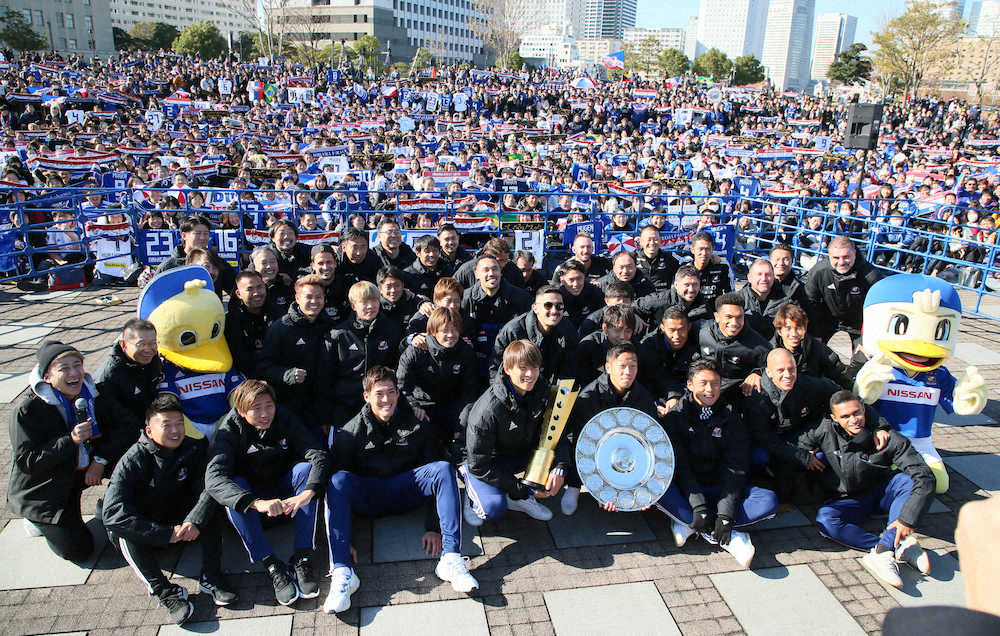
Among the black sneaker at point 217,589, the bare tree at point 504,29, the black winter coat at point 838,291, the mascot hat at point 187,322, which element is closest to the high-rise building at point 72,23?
the bare tree at point 504,29

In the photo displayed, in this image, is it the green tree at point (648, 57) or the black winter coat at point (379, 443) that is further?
the green tree at point (648, 57)

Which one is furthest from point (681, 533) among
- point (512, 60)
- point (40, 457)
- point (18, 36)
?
point (512, 60)

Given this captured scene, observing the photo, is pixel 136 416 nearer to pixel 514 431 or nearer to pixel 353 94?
pixel 514 431

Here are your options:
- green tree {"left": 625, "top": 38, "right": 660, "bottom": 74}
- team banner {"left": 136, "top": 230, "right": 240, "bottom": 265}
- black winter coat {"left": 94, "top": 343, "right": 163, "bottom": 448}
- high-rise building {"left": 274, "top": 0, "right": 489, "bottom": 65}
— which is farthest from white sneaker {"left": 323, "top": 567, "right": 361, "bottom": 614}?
high-rise building {"left": 274, "top": 0, "right": 489, "bottom": 65}

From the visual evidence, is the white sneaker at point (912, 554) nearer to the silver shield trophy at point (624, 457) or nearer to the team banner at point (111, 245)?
the silver shield trophy at point (624, 457)

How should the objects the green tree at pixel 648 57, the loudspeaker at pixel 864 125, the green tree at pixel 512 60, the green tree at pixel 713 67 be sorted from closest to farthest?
the loudspeaker at pixel 864 125 → the green tree at pixel 512 60 → the green tree at pixel 713 67 → the green tree at pixel 648 57

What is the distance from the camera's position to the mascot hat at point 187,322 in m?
4.76

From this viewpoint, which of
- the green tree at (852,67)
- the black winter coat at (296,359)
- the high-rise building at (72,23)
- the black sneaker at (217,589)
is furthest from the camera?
the high-rise building at (72,23)

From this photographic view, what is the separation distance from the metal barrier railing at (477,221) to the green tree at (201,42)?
201 feet

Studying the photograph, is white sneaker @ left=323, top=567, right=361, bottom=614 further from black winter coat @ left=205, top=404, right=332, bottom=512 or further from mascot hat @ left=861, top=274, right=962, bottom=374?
mascot hat @ left=861, top=274, right=962, bottom=374

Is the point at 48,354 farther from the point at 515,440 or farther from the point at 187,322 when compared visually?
the point at 515,440

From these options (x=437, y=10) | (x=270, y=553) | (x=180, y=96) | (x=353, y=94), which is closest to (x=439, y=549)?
(x=270, y=553)

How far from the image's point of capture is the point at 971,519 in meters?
1.18

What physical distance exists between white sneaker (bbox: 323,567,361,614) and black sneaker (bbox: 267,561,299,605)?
19cm
